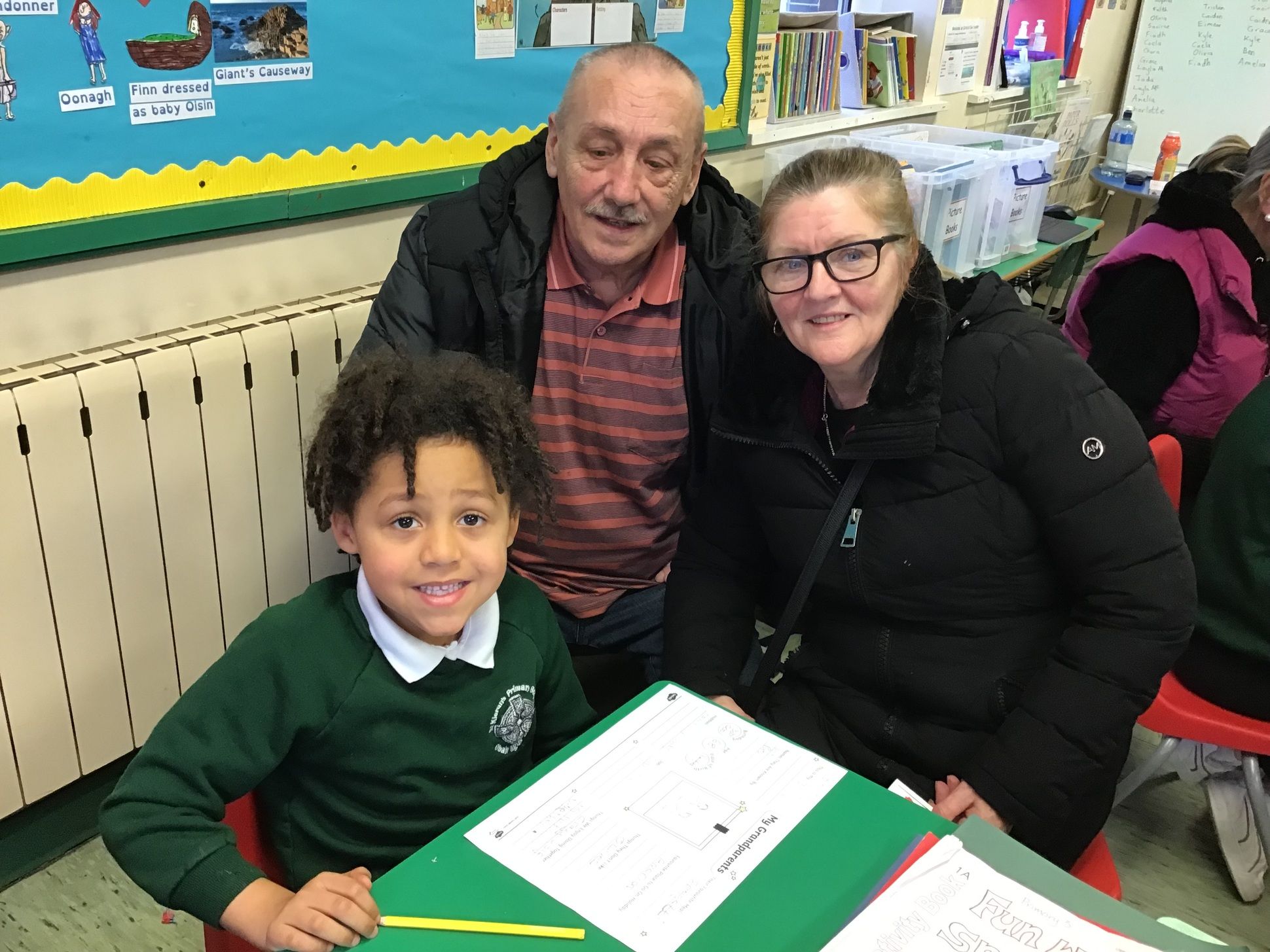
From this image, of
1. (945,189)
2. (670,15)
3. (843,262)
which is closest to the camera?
(843,262)

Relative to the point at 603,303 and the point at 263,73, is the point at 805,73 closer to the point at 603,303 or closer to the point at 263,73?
the point at 603,303

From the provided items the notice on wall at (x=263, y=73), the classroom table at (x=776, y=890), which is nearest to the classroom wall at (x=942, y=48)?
the notice on wall at (x=263, y=73)

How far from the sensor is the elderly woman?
125 centimetres

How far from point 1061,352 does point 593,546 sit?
0.82 meters

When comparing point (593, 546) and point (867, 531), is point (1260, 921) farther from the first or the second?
point (593, 546)

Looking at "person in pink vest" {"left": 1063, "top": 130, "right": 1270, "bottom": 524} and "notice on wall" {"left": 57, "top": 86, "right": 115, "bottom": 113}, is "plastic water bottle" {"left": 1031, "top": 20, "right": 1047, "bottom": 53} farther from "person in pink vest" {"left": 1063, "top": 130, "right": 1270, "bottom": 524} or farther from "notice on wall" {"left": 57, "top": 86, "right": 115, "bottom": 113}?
"notice on wall" {"left": 57, "top": 86, "right": 115, "bottom": 113}

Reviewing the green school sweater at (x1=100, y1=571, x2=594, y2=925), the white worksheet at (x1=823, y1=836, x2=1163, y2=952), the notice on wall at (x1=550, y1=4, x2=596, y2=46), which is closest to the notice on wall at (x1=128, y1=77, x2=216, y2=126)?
the notice on wall at (x1=550, y1=4, x2=596, y2=46)

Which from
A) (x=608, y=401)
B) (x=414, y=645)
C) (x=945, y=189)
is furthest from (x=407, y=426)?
(x=945, y=189)

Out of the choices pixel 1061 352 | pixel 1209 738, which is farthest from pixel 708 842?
pixel 1209 738

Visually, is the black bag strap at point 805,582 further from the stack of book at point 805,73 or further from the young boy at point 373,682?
the stack of book at point 805,73

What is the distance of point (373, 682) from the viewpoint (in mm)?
1031

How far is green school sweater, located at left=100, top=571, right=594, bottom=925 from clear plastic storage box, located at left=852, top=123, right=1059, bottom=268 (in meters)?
2.24

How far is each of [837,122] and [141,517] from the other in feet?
7.87

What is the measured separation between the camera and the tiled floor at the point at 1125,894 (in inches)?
66.7
